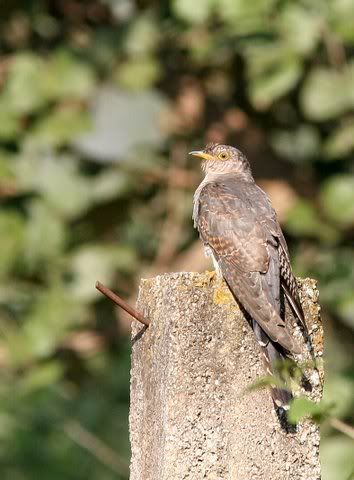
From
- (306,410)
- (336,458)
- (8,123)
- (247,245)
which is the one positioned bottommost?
(306,410)

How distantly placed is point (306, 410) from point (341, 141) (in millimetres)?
5258

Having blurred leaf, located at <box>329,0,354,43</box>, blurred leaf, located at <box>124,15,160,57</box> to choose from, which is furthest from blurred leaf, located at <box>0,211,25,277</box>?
blurred leaf, located at <box>329,0,354,43</box>

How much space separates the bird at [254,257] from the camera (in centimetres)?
282

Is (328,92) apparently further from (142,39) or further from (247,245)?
(247,245)

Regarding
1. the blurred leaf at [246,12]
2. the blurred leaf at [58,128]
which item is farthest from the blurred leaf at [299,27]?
the blurred leaf at [58,128]

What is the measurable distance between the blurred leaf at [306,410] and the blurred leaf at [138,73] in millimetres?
5796

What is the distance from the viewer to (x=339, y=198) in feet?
24.0

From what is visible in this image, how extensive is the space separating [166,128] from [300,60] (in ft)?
5.23

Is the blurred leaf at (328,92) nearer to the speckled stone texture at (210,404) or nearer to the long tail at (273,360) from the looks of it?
the long tail at (273,360)

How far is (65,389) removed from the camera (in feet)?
26.6

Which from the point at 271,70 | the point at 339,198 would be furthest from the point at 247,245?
the point at 339,198

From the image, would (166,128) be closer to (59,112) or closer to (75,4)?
(59,112)

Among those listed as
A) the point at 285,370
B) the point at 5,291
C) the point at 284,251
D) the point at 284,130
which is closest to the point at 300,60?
the point at 284,130

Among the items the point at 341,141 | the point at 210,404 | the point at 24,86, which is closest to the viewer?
the point at 210,404
